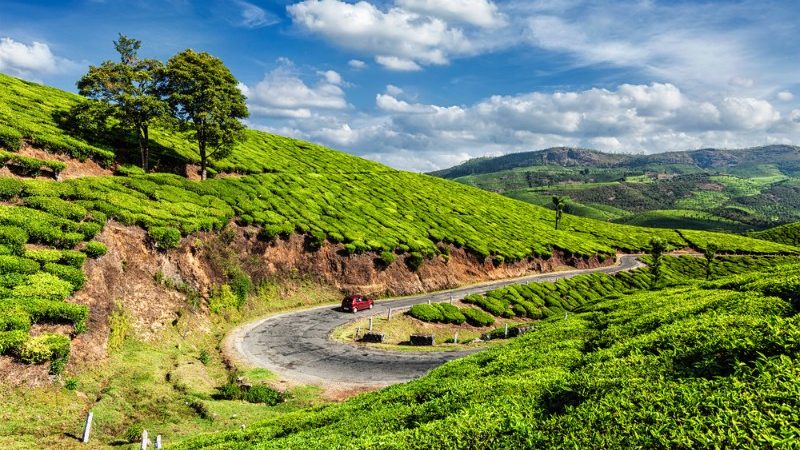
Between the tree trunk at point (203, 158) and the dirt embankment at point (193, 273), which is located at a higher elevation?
the tree trunk at point (203, 158)

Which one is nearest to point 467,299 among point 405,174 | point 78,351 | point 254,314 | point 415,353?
point 415,353

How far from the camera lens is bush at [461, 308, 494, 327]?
160ft

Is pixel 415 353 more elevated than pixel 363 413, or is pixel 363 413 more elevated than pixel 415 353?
pixel 363 413

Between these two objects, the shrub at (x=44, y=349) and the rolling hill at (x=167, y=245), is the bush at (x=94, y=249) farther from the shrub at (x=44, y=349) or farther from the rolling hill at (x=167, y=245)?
the shrub at (x=44, y=349)

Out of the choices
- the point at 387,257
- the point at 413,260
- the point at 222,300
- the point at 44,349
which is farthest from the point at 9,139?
the point at 413,260

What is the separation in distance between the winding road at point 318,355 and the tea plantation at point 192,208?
11.4 m

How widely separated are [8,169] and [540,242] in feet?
282

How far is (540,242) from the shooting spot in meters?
92.2

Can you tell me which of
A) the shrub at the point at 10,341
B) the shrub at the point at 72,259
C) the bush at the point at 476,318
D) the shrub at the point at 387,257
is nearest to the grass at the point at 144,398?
the shrub at the point at 10,341

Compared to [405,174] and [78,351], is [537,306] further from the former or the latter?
[405,174]

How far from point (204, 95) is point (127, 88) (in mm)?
7760

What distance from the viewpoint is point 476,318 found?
4878cm

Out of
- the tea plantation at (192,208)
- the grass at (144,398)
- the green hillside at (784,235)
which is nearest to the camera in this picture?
the grass at (144,398)

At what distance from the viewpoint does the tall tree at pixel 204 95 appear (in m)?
49.1
